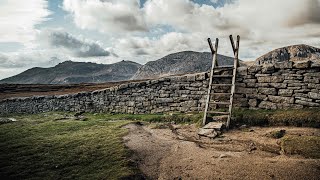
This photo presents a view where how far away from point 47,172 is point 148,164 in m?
2.27

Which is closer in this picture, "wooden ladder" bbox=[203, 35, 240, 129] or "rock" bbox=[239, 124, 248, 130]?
"rock" bbox=[239, 124, 248, 130]

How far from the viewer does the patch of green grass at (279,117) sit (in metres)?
7.72

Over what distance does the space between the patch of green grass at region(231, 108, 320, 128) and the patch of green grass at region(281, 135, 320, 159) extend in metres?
1.66

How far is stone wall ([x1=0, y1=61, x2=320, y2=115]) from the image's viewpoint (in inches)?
340

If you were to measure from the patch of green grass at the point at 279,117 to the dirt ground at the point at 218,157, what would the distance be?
0.42 meters

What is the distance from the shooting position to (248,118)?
8.72 meters

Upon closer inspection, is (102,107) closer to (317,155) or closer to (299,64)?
(299,64)

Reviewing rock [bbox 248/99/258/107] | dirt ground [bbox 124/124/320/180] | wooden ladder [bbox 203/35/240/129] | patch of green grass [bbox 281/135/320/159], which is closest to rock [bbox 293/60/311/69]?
rock [bbox 248/99/258/107]

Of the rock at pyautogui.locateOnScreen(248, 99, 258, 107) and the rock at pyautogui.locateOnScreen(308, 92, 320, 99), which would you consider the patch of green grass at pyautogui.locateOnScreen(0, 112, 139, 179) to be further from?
the rock at pyautogui.locateOnScreen(308, 92, 320, 99)

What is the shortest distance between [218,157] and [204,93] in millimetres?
5273

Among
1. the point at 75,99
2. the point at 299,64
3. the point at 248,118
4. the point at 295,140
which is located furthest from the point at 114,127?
the point at 75,99

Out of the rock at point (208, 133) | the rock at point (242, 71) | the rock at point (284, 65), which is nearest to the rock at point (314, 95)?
the rock at point (284, 65)

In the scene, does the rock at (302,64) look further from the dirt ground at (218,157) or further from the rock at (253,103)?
the dirt ground at (218,157)

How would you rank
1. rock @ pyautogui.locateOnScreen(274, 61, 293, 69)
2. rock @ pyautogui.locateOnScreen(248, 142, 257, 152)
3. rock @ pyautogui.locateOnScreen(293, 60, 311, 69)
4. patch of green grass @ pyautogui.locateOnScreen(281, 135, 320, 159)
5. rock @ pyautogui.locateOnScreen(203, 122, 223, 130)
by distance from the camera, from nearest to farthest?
patch of green grass @ pyautogui.locateOnScreen(281, 135, 320, 159) → rock @ pyautogui.locateOnScreen(248, 142, 257, 152) → rock @ pyautogui.locateOnScreen(203, 122, 223, 130) → rock @ pyautogui.locateOnScreen(293, 60, 311, 69) → rock @ pyautogui.locateOnScreen(274, 61, 293, 69)
